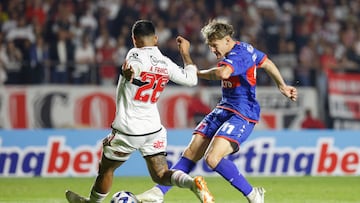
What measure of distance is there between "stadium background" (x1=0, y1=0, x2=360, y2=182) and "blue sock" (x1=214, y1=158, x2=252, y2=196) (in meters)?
6.24

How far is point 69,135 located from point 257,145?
340 cm

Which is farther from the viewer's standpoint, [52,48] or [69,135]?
[52,48]

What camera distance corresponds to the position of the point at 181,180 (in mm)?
8297

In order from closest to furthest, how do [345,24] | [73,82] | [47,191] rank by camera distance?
[47,191] < [73,82] < [345,24]

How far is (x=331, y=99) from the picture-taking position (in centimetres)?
1842

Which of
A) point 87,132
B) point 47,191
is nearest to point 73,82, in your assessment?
point 87,132

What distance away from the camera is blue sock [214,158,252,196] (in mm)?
9164

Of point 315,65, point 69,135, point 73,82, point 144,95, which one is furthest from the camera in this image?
point 315,65

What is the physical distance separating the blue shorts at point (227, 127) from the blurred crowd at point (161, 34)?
27.3 feet

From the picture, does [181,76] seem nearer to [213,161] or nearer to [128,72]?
[128,72]

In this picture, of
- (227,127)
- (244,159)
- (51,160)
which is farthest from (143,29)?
(244,159)

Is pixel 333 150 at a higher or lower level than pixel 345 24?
lower

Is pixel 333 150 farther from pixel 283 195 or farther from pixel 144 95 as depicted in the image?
pixel 144 95

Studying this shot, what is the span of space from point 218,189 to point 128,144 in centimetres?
455
